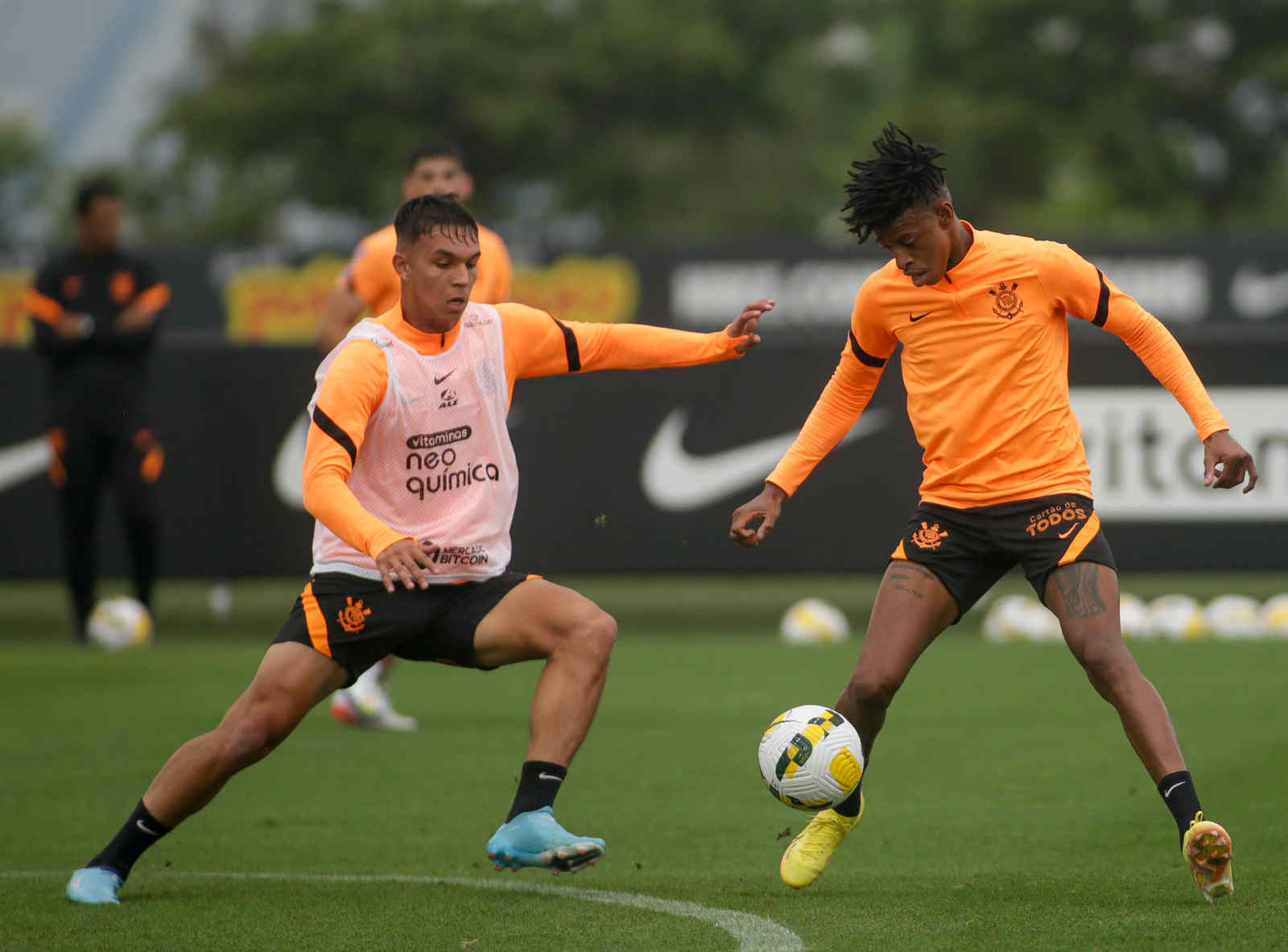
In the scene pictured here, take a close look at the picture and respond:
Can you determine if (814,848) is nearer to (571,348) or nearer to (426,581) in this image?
(426,581)

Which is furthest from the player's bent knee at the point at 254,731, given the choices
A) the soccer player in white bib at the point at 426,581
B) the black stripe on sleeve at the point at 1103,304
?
the black stripe on sleeve at the point at 1103,304

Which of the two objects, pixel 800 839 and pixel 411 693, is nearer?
pixel 800 839

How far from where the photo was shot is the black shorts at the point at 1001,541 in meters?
6.35

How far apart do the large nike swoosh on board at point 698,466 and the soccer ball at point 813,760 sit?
800cm

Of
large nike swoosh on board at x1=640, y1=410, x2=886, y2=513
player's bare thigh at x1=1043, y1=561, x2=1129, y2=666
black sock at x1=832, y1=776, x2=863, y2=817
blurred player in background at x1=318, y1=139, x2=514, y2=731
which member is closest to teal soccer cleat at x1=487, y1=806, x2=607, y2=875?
black sock at x1=832, y1=776, x2=863, y2=817

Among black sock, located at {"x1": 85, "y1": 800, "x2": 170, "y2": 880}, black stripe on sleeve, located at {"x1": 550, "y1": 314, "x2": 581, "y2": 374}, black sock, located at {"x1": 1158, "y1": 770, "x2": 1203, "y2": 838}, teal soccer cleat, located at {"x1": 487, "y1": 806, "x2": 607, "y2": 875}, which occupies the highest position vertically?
black stripe on sleeve, located at {"x1": 550, "y1": 314, "x2": 581, "y2": 374}

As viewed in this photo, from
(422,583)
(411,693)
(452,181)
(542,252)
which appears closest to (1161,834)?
(422,583)

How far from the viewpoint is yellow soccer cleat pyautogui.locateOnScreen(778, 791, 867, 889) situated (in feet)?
21.0

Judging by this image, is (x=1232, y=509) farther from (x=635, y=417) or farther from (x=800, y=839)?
(x=800, y=839)

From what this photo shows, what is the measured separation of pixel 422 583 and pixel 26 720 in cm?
579

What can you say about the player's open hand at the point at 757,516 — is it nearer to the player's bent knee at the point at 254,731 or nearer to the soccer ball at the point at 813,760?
the soccer ball at the point at 813,760

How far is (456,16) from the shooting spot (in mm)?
51312

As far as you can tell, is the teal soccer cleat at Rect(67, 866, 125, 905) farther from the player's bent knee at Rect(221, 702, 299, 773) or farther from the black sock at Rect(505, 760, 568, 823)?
the black sock at Rect(505, 760, 568, 823)

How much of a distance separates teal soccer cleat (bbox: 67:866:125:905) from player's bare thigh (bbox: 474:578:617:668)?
1351mm
